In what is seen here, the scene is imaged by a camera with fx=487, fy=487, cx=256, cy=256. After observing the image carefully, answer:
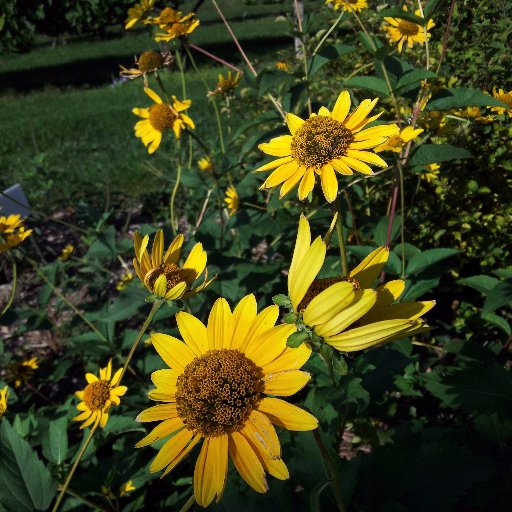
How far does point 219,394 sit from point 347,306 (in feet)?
0.89

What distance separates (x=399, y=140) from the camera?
5.03 ft

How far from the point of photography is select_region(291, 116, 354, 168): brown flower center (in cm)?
118

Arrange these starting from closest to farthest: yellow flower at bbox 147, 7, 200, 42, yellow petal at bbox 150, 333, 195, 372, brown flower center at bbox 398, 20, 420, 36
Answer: yellow petal at bbox 150, 333, 195, 372, brown flower center at bbox 398, 20, 420, 36, yellow flower at bbox 147, 7, 200, 42

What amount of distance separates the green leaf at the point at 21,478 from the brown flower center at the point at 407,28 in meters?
2.05

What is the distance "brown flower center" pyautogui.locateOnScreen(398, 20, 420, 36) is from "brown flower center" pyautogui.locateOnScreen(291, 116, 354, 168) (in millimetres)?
1063

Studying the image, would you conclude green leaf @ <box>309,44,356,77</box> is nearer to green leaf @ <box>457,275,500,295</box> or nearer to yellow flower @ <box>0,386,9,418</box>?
green leaf @ <box>457,275,500,295</box>

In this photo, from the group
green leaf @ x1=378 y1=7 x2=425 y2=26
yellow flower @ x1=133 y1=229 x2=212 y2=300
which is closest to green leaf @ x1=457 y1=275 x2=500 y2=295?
green leaf @ x1=378 y1=7 x2=425 y2=26

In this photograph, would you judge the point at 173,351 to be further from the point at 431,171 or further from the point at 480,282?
the point at 431,171

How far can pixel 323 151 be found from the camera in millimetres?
1179

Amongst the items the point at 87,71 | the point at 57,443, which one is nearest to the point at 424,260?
the point at 57,443

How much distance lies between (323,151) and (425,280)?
2.09ft

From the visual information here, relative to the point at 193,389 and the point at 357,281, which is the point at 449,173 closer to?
the point at 357,281

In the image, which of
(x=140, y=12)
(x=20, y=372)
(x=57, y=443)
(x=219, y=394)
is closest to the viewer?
(x=219, y=394)

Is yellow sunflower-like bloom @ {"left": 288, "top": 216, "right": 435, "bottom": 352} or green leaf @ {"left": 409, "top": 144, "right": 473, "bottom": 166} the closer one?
yellow sunflower-like bloom @ {"left": 288, "top": 216, "right": 435, "bottom": 352}
